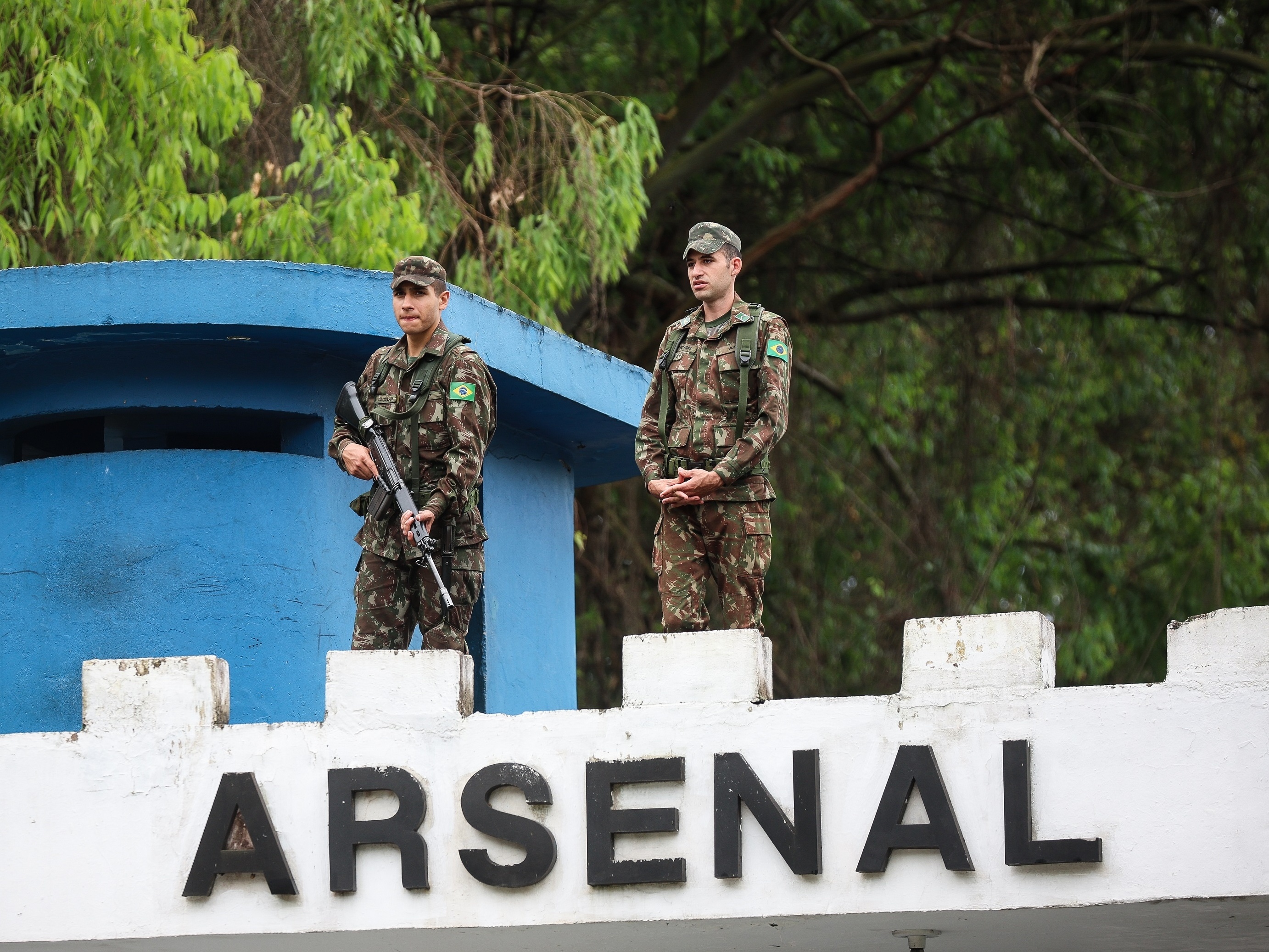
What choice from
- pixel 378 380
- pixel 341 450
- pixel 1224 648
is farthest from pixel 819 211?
pixel 1224 648

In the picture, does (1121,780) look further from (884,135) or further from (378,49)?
(884,135)

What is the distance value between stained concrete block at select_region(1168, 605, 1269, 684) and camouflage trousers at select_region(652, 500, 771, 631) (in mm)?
1670

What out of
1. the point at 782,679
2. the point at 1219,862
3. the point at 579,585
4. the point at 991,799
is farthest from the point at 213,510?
the point at 782,679

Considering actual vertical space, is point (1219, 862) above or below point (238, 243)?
below

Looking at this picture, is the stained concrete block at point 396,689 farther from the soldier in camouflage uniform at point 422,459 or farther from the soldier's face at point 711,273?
the soldier's face at point 711,273

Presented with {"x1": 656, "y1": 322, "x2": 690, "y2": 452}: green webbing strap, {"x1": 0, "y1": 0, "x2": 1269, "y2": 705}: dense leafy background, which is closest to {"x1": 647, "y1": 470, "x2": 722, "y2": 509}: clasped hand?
{"x1": 656, "y1": 322, "x2": 690, "y2": 452}: green webbing strap

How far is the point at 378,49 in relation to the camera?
1241 cm

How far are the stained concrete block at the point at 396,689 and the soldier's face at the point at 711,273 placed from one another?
174 cm

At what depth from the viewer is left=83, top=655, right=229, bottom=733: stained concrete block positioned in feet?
24.4

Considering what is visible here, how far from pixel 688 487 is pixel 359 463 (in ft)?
4.07

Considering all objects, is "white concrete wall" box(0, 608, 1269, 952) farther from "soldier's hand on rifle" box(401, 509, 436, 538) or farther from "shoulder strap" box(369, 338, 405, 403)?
"shoulder strap" box(369, 338, 405, 403)

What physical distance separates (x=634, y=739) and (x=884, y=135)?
1101 centimetres

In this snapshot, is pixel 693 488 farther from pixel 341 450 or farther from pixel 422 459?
pixel 341 450

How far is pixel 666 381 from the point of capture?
26.2 feet
